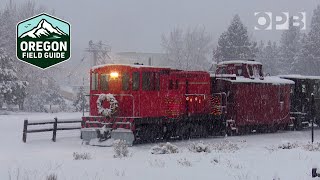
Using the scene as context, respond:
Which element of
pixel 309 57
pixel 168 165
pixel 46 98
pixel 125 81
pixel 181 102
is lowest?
pixel 168 165

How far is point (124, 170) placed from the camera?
1145cm

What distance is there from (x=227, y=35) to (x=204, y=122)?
133 ft

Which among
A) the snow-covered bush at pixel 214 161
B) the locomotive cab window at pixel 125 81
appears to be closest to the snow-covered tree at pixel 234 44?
the locomotive cab window at pixel 125 81

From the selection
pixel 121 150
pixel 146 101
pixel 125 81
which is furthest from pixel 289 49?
pixel 121 150

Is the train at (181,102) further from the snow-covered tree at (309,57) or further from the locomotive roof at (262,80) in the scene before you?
the snow-covered tree at (309,57)

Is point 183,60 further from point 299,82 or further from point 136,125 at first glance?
point 136,125

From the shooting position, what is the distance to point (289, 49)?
8344cm

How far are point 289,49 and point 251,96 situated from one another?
6088 centimetres

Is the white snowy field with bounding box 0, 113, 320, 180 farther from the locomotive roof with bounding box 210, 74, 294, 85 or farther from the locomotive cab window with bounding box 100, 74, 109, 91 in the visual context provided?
the locomotive roof with bounding box 210, 74, 294, 85

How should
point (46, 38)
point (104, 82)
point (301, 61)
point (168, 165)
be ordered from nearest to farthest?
point (168, 165)
point (46, 38)
point (104, 82)
point (301, 61)

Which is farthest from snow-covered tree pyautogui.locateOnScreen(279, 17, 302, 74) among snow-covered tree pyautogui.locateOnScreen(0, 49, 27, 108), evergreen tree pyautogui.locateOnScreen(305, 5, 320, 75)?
snow-covered tree pyautogui.locateOnScreen(0, 49, 27, 108)

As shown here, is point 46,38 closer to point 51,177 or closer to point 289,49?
point 51,177

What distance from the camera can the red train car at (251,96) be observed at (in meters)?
24.9

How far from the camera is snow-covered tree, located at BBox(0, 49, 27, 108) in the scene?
147 ft
